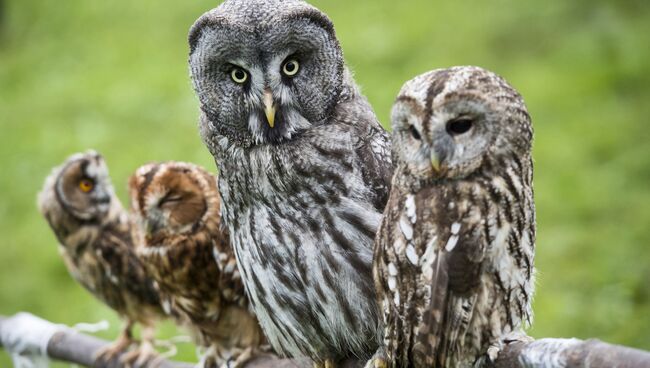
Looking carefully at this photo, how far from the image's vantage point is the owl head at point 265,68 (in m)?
2.67

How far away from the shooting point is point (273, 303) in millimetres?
2965

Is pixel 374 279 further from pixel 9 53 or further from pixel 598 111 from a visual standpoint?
pixel 9 53

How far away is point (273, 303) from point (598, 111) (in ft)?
13.8

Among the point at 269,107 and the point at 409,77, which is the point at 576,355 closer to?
the point at 269,107

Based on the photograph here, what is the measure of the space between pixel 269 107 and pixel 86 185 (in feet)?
6.31

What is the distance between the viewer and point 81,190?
4.37 m

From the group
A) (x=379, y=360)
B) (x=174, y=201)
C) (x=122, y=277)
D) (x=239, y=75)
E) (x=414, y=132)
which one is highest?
(x=239, y=75)

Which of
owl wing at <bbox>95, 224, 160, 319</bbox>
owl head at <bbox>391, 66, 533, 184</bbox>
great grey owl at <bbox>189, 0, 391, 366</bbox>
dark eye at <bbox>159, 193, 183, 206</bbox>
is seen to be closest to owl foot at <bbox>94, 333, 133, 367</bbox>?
owl wing at <bbox>95, 224, 160, 319</bbox>

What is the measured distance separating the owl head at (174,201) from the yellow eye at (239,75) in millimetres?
829

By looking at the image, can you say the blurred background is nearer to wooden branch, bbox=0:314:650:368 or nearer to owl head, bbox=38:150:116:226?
owl head, bbox=38:150:116:226

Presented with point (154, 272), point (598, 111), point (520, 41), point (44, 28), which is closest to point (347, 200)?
point (154, 272)

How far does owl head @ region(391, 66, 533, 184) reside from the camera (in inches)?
88.5

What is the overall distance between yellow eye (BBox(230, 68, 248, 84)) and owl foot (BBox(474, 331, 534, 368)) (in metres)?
0.99

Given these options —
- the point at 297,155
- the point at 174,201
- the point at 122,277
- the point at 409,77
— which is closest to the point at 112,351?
the point at 122,277
